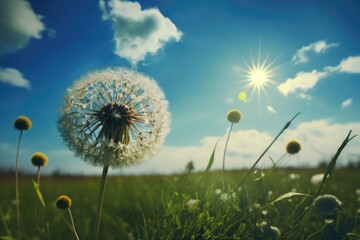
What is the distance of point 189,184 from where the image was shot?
324 cm

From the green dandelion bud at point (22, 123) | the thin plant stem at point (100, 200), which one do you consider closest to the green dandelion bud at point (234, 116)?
the thin plant stem at point (100, 200)

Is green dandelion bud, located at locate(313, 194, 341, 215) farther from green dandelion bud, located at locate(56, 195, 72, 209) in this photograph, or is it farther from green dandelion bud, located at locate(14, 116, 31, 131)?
green dandelion bud, located at locate(14, 116, 31, 131)

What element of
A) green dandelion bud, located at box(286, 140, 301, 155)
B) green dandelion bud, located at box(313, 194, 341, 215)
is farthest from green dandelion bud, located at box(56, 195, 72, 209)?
green dandelion bud, located at box(286, 140, 301, 155)

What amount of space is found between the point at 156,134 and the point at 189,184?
59 centimetres

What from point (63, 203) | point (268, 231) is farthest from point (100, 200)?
point (268, 231)

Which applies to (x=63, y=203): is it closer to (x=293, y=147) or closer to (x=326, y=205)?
(x=326, y=205)

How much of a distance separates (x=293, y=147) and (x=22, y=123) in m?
2.79

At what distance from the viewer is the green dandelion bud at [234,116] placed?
3.72 m

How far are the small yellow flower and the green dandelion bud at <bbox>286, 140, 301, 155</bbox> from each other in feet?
8.03

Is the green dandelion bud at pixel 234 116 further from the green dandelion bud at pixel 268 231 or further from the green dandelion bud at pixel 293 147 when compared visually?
the green dandelion bud at pixel 268 231

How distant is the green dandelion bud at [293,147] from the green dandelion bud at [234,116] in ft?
1.95

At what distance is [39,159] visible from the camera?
3258 millimetres

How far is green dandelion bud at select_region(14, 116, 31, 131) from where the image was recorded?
3.48 m

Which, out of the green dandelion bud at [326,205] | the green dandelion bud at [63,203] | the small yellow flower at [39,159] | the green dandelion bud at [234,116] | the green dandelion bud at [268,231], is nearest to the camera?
the green dandelion bud at [326,205]
